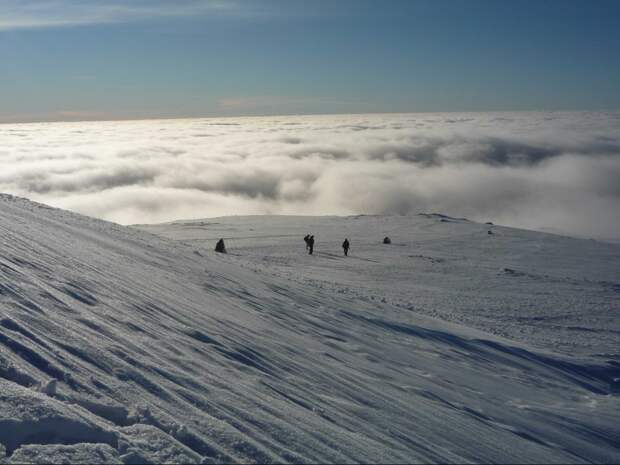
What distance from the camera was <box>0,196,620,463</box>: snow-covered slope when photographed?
4.44 m

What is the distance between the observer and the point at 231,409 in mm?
5230

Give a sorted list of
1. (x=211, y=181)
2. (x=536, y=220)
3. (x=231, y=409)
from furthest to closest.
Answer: (x=211, y=181) → (x=536, y=220) → (x=231, y=409)

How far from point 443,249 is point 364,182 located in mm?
138242

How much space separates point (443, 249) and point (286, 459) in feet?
91.5

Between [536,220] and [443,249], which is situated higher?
[443,249]

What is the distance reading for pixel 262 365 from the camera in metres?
7.30

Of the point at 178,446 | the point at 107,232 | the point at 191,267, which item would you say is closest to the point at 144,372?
the point at 178,446

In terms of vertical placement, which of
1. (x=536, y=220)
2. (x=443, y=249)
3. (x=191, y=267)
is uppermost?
(x=191, y=267)

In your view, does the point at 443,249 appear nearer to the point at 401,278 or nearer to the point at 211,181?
the point at 401,278

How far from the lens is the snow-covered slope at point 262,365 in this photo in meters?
4.44

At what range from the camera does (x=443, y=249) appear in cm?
3141

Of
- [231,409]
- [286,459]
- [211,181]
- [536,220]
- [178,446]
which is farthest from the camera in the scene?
[211,181]

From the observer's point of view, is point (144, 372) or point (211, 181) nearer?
point (144, 372)

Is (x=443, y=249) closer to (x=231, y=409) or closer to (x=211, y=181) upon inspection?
(x=231, y=409)
